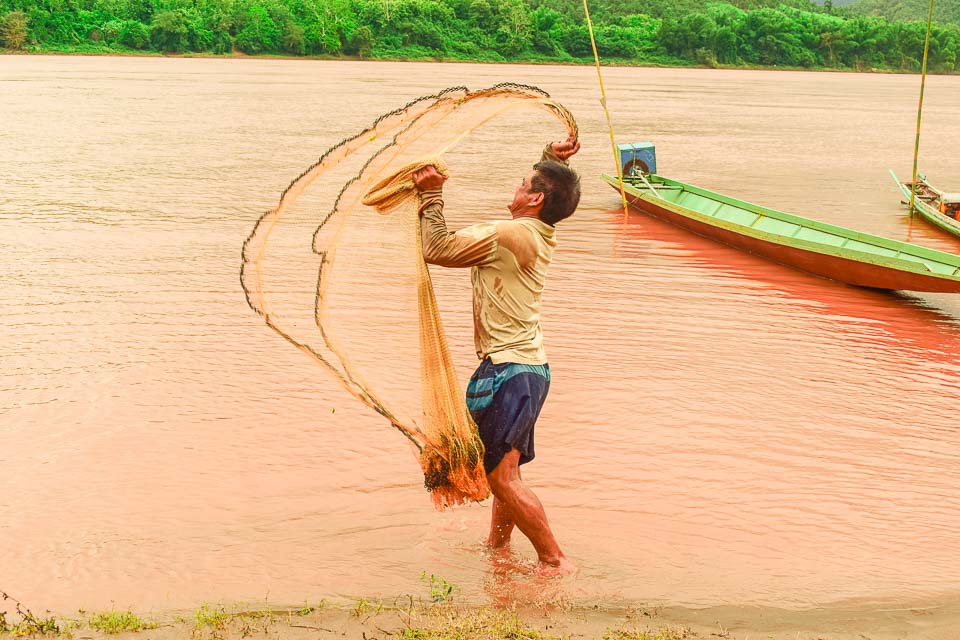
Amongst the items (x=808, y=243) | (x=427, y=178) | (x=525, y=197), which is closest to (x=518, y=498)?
(x=525, y=197)

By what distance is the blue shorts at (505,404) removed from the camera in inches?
144

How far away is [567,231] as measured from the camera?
13445 mm

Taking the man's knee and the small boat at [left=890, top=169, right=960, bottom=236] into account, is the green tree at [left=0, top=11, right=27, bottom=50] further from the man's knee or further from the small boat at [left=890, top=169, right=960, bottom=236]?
the man's knee

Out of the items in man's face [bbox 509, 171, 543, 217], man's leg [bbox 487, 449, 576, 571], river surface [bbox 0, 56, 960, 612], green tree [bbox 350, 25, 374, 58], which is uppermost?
green tree [bbox 350, 25, 374, 58]

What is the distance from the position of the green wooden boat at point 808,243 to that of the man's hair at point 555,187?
245 inches

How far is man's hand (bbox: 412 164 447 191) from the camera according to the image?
11.7ft

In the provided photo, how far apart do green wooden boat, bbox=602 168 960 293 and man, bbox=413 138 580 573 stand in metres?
6.28

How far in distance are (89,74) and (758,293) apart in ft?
136

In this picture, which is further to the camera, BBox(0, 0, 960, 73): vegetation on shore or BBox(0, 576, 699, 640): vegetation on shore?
BBox(0, 0, 960, 73): vegetation on shore

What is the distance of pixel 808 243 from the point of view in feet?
34.2

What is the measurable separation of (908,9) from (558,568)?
14543 centimetres

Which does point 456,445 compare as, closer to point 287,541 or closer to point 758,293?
point 287,541

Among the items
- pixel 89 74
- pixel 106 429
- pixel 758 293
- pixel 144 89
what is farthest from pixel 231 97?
pixel 106 429

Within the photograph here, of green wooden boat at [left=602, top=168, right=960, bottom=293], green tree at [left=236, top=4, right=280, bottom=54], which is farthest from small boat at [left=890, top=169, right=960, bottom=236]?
green tree at [left=236, top=4, right=280, bottom=54]
